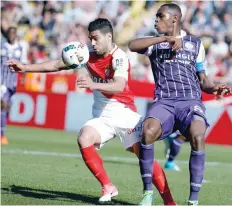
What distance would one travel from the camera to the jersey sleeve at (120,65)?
30.2 ft

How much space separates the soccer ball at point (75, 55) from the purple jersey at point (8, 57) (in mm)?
8561

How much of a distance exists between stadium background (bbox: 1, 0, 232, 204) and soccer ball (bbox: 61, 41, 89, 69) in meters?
1.54

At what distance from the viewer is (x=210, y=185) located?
38.3 ft

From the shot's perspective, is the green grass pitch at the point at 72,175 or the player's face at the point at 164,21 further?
the green grass pitch at the point at 72,175

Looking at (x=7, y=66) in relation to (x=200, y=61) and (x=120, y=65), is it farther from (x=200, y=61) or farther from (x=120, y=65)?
(x=200, y=61)

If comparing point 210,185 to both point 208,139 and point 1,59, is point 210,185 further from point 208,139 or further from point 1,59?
point 208,139

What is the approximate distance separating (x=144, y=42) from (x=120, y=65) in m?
0.47

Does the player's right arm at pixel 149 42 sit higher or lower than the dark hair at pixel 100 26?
lower

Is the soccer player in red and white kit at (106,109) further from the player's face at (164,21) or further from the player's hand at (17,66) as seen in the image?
the player's face at (164,21)

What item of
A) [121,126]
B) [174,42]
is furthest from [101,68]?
[174,42]

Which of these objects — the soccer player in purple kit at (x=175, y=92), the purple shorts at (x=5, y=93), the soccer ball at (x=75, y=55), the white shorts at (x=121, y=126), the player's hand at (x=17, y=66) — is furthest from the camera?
the purple shorts at (x=5, y=93)

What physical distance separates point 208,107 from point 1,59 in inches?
217

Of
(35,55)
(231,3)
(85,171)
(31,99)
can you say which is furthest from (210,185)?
(231,3)

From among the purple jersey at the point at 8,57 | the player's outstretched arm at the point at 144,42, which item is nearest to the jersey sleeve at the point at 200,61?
the player's outstretched arm at the point at 144,42
